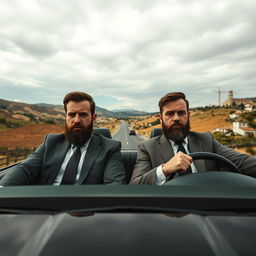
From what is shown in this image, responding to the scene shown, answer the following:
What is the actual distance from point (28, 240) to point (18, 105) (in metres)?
176

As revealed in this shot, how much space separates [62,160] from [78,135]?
356mm

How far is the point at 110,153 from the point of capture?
283cm

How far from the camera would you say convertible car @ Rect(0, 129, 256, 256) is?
0.68 metres

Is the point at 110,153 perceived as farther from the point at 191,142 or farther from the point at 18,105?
the point at 18,105

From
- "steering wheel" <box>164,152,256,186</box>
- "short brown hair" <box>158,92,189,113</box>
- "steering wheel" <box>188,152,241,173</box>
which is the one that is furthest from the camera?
"short brown hair" <box>158,92,189,113</box>

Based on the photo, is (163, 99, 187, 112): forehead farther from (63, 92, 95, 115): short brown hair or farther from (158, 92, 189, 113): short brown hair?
(63, 92, 95, 115): short brown hair

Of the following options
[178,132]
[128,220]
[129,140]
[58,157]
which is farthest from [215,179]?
[129,140]

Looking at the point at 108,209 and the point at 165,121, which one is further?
the point at 165,121

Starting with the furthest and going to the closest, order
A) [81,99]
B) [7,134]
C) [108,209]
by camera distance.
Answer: [7,134] < [81,99] < [108,209]

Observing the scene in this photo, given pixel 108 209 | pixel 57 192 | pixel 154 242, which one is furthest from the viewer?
pixel 57 192

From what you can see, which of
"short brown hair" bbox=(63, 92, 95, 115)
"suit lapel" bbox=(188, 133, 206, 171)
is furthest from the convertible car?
"suit lapel" bbox=(188, 133, 206, 171)

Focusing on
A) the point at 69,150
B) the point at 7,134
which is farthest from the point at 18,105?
the point at 69,150

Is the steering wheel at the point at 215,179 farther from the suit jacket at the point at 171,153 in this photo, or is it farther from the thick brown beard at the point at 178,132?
the thick brown beard at the point at 178,132

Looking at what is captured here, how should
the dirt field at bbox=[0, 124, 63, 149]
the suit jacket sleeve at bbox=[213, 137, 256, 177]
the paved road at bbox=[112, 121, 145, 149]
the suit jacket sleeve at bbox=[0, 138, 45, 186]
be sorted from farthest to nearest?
the dirt field at bbox=[0, 124, 63, 149], the paved road at bbox=[112, 121, 145, 149], the suit jacket sleeve at bbox=[213, 137, 256, 177], the suit jacket sleeve at bbox=[0, 138, 45, 186]
